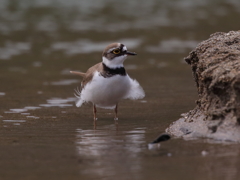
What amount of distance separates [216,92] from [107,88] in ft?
6.86

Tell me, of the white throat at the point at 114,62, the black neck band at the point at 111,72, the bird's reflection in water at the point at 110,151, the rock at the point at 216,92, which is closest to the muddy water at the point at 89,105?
the bird's reflection in water at the point at 110,151

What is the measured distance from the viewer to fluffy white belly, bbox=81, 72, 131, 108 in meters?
7.49

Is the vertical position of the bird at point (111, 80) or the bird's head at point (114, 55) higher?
the bird's head at point (114, 55)

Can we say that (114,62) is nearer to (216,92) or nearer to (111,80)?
(111,80)

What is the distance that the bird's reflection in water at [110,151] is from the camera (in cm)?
450

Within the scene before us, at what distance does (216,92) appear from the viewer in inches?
233

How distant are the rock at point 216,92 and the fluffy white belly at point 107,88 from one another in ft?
4.16

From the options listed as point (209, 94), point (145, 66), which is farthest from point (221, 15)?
point (209, 94)

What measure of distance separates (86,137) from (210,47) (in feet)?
6.42

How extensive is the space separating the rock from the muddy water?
27cm

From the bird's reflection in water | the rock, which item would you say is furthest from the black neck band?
the rock

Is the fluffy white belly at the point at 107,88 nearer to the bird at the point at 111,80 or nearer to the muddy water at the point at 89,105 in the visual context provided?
the bird at the point at 111,80

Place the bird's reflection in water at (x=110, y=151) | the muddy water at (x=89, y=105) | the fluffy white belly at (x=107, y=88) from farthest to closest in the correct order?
the fluffy white belly at (x=107, y=88), the muddy water at (x=89, y=105), the bird's reflection in water at (x=110, y=151)

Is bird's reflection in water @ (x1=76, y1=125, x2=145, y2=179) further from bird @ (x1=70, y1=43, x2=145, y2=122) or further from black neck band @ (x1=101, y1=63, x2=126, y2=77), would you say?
black neck band @ (x1=101, y1=63, x2=126, y2=77)
